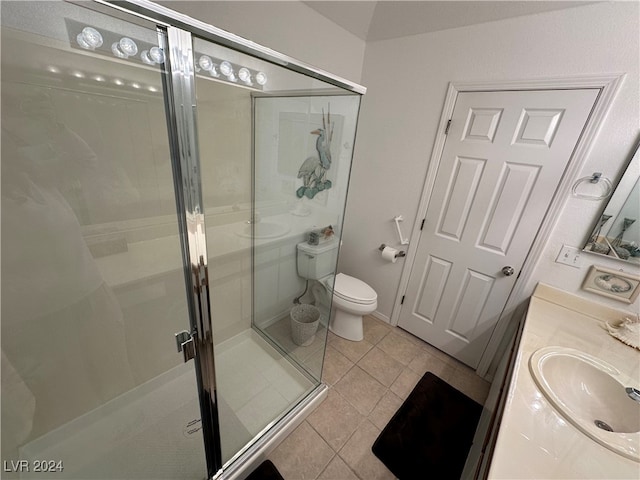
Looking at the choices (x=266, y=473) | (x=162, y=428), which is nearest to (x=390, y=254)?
(x=266, y=473)

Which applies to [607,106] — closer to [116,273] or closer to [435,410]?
[435,410]

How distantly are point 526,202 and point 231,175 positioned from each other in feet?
5.90

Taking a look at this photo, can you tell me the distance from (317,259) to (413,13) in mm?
1768

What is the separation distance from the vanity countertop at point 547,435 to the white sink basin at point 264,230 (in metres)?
1.48

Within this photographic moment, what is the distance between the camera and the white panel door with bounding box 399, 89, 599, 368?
1374mm

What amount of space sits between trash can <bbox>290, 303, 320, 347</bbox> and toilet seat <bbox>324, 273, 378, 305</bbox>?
24 cm

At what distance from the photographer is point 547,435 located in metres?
0.73

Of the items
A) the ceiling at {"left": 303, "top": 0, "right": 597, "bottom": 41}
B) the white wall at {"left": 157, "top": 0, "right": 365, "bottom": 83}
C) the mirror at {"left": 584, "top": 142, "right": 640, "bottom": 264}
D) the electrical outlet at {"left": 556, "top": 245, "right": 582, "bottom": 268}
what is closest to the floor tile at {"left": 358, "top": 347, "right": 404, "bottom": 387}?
the electrical outlet at {"left": 556, "top": 245, "right": 582, "bottom": 268}

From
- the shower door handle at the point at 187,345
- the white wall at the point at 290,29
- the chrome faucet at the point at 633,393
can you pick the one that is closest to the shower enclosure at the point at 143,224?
the shower door handle at the point at 187,345

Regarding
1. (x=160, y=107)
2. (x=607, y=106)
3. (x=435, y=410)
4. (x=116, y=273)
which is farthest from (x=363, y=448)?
(x=607, y=106)

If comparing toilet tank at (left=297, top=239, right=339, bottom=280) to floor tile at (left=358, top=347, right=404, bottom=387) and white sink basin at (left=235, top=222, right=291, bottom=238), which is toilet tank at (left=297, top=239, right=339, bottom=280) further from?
floor tile at (left=358, top=347, right=404, bottom=387)

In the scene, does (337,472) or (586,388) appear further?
(337,472)

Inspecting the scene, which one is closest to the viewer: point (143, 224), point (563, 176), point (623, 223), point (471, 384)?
point (143, 224)

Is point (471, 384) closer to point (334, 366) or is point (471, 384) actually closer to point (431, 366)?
point (431, 366)
